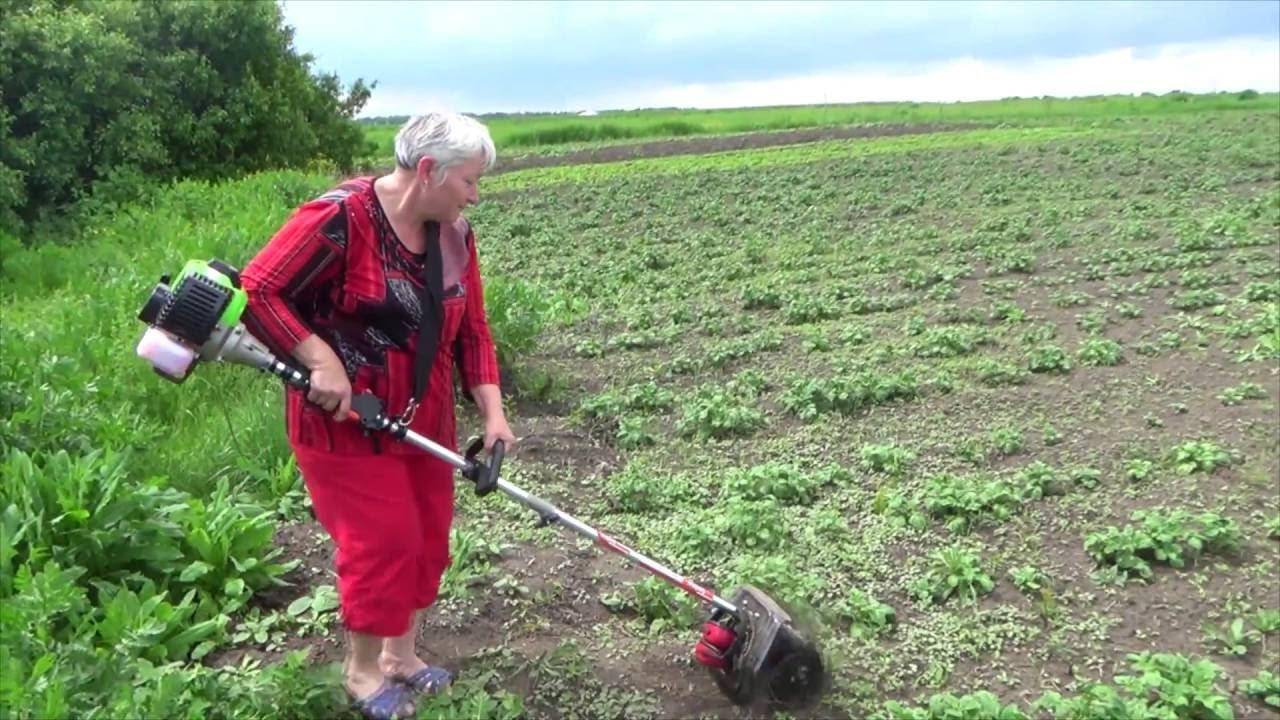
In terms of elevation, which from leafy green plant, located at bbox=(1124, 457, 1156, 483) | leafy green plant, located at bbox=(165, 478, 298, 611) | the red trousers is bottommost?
leafy green plant, located at bbox=(1124, 457, 1156, 483)

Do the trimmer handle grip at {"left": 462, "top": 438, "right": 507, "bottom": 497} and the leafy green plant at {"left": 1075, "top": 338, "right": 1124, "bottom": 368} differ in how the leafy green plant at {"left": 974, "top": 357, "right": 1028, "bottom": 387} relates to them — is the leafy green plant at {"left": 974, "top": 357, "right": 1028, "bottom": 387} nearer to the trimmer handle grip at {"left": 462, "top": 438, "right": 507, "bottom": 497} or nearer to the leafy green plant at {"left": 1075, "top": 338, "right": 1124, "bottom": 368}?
the leafy green plant at {"left": 1075, "top": 338, "right": 1124, "bottom": 368}

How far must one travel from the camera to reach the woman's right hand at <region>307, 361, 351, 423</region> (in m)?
2.96

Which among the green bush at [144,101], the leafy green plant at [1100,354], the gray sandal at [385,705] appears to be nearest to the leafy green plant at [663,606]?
the gray sandal at [385,705]

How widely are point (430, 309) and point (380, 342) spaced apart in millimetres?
170

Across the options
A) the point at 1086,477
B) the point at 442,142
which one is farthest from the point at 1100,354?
the point at 442,142

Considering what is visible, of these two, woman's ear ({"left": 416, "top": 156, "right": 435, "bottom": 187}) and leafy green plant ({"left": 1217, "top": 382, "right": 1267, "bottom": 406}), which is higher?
woman's ear ({"left": 416, "top": 156, "right": 435, "bottom": 187})

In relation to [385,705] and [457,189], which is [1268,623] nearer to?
Result: [385,705]

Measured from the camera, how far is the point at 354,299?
3072mm

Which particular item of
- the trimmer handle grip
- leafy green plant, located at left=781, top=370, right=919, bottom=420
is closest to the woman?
the trimmer handle grip

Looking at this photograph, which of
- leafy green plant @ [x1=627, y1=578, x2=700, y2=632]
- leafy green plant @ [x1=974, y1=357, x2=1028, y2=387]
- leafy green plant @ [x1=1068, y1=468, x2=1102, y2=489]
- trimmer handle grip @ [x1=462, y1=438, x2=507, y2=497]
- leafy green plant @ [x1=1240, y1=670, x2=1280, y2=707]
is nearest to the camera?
trimmer handle grip @ [x1=462, y1=438, x2=507, y2=497]

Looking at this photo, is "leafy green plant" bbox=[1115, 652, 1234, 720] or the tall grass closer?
"leafy green plant" bbox=[1115, 652, 1234, 720]

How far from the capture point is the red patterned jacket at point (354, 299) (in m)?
2.97

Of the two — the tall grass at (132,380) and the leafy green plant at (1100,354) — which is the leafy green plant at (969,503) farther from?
the tall grass at (132,380)

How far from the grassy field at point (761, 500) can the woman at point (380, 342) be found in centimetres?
44
